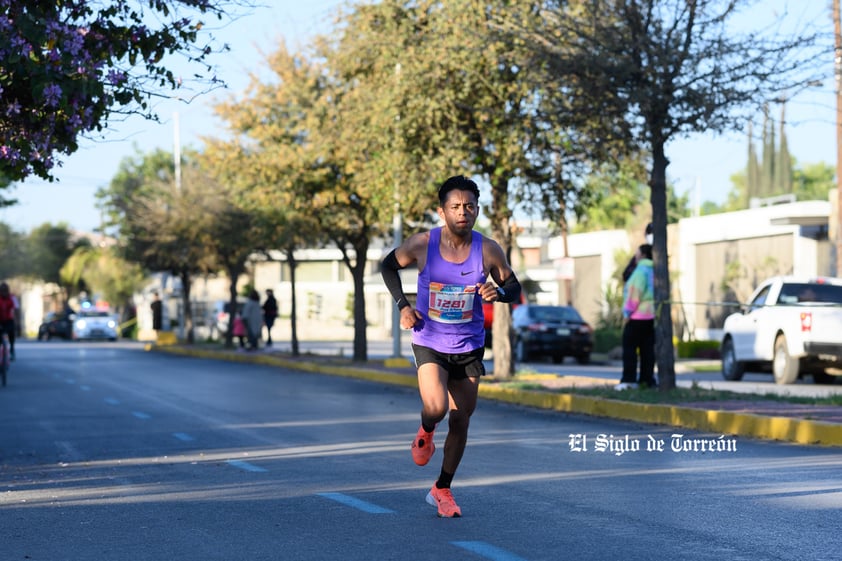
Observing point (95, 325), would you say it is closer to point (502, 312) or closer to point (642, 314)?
point (502, 312)

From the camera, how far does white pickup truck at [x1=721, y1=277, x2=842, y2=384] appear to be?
76.4 ft

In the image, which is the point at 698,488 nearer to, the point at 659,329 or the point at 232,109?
the point at 659,329

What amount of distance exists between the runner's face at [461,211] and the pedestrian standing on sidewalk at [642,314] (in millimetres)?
10682

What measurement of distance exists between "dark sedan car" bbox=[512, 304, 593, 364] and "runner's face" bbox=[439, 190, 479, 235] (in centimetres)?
2737

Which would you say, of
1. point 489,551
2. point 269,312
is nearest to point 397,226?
point 269,312

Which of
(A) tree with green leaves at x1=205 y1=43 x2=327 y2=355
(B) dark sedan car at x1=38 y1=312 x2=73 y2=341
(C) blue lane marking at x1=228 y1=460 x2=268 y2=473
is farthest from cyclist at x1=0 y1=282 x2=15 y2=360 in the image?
(B) dark sedan car at x1=38 y1=312 x2=73 y2=341

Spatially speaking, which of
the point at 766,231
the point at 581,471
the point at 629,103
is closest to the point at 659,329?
the point at 629,103

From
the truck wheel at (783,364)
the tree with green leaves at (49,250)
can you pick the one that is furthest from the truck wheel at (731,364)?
the tree with green leaves at (49,250)

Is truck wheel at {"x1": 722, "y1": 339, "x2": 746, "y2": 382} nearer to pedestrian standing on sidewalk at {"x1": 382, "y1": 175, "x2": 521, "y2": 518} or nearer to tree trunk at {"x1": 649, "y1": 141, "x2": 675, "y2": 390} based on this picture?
tree trunk at {"x1": 649, "y1": 141, "x2": 675, "y2": 390}

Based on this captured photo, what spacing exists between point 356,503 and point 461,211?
7.08 feet

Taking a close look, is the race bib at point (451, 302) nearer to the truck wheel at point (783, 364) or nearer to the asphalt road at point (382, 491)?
the asphalt road at point (382, 491)

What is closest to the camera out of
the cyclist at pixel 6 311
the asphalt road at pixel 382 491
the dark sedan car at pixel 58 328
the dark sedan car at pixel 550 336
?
the asphalt road at pixel 382 491

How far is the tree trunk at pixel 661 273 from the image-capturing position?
61.5 ft

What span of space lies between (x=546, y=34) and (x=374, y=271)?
75.1 meters
